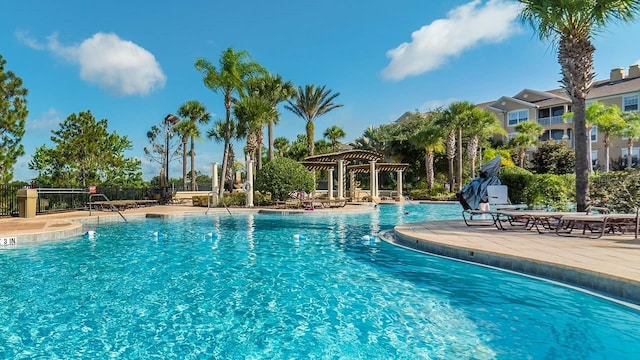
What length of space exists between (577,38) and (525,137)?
93.2 feet

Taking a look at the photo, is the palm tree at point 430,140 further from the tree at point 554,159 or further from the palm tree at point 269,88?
the palm tree at point 269,88

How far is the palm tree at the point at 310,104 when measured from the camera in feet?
121

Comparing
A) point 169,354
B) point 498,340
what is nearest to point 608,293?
point 498,340

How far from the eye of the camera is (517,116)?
148 ft

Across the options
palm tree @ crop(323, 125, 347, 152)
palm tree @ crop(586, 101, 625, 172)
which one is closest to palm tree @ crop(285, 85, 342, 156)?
palm tree @ crop(323, 125, 347, 152)

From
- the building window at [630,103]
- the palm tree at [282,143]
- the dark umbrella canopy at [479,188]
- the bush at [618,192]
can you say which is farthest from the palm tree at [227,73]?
the building window at [630,103]

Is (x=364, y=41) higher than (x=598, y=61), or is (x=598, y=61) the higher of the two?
(x=364, y=41)

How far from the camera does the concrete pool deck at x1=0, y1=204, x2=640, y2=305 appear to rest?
5.42 meters

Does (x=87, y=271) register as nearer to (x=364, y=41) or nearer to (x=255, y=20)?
(x=255, y=20)

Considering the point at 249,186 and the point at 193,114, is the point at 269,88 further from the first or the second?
the point at 193,114

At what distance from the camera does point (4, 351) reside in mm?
3988

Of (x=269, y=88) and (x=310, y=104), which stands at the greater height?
(x=269, y=88)

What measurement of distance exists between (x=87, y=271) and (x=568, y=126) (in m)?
46.7

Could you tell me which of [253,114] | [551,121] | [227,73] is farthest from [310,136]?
[551,121]
